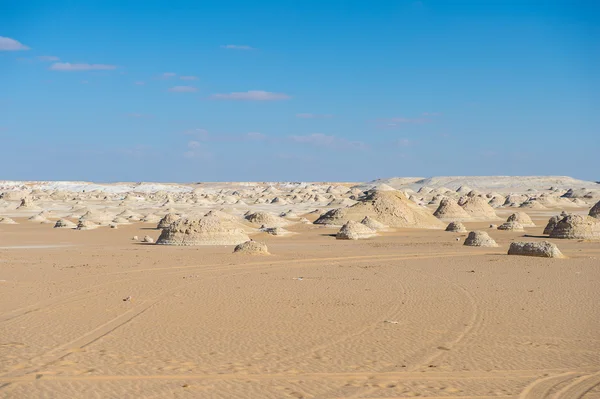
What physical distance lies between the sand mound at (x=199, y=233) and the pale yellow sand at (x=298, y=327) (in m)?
4.10

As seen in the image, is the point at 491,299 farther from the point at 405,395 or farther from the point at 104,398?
the point at 104,398

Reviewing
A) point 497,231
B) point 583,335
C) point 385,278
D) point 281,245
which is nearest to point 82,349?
→ point 583,335

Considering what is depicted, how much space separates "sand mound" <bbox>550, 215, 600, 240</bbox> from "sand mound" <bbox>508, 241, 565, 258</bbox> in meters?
7.50

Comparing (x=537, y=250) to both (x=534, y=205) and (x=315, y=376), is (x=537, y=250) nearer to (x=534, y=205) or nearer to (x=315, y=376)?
(x=315, y=376)

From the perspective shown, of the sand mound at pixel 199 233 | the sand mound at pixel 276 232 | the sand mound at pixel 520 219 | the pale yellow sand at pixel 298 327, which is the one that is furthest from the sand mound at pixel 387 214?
the pale yellow sand at pixel 298 327

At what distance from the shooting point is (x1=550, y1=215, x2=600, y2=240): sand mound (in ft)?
86.6

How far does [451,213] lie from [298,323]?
30010 mm

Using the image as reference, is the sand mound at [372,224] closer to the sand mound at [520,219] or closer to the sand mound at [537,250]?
the sand mound at [520,219]

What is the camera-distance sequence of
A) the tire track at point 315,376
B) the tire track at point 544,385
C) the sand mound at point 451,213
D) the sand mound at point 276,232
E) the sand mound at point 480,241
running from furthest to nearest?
the sand mound at point 451,213 → the sand mound at point 276,232 → the sand mound at point 480,241 → the tire track at point 315,376 → the tire track at point 544,385

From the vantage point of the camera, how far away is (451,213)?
39.0m

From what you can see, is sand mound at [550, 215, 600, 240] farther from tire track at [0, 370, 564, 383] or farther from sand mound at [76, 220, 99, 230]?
sand mound at [76, 220, 99, 230]

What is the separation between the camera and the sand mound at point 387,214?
3353 centimetres

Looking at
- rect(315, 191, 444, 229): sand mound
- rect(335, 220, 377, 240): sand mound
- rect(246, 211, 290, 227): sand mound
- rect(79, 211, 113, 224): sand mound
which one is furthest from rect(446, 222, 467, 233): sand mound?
rect(79, 211, 113, 224): sand mound

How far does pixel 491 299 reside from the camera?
Result: 12492 mm
